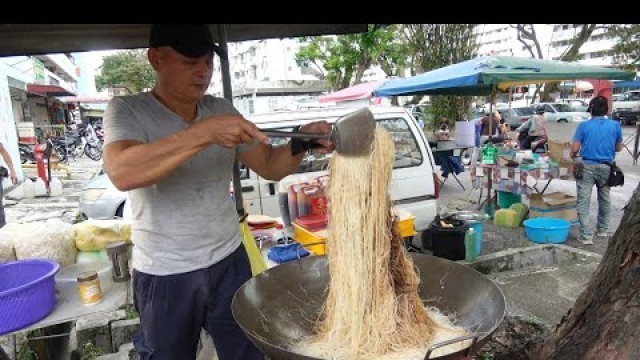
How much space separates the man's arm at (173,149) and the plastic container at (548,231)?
5.88m

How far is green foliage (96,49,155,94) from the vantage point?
38500 mm

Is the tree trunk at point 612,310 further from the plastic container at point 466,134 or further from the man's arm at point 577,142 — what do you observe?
the plastic container at point 466,134

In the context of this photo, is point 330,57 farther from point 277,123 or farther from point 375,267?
point 375,267

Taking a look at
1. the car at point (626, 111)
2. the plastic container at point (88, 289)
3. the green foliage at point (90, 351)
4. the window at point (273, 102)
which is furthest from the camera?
the window at point (273, 102)

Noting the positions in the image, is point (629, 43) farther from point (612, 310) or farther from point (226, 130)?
point (226, 130)

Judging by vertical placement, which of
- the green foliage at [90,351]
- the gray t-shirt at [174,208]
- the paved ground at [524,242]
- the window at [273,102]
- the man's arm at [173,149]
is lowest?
the paved ground at [524,242]

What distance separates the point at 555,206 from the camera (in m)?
6.95

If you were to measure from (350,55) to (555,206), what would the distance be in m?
15.4

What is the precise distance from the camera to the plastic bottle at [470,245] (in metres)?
5.37

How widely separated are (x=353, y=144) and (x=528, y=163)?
645 cm

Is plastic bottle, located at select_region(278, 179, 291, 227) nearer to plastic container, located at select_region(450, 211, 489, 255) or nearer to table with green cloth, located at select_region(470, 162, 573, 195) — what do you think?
plastic container, located at select_region(450, 211, 489, 255)

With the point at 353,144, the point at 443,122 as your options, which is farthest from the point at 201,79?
the point at 443,122

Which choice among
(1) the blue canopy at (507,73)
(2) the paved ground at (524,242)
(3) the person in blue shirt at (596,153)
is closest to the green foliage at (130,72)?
(2) the paved ground at (524,242)

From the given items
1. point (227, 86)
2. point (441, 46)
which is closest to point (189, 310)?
point (227, 86)
